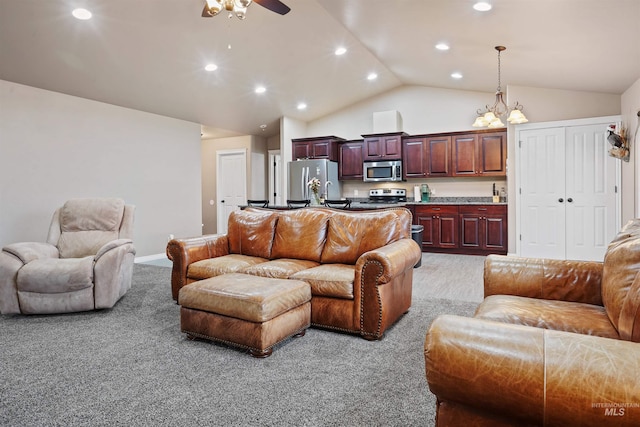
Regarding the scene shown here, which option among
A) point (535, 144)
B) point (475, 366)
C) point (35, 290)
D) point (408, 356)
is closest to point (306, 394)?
point (408, 356)

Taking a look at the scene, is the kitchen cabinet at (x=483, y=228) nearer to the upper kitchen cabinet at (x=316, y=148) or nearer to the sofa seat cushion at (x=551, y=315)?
the upper kitchen cabinet at (x=316, y=148)

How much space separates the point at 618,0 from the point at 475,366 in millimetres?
3253

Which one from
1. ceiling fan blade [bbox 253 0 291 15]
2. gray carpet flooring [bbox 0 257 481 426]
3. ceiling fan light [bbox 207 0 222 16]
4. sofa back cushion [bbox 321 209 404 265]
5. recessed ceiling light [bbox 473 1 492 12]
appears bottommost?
gray carpet flooring [bbox 0 257 481 426]

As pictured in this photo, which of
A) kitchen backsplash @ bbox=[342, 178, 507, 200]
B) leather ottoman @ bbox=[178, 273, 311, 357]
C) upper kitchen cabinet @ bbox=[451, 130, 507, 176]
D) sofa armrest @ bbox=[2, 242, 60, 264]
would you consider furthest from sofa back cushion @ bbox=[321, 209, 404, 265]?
kitchen backsplash @ bbox=[342, 178, 507, 200]

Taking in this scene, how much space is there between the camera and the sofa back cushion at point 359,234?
3238mm

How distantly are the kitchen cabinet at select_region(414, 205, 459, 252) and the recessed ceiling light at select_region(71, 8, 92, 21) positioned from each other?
18.0ft

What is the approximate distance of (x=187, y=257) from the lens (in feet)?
11.4

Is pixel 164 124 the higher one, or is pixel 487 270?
pixel 164 124

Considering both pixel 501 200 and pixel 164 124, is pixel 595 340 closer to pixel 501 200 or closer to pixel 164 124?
pixel 501 200

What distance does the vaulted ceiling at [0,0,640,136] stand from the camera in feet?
12.0

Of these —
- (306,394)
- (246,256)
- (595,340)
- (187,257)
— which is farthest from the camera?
(246,256)

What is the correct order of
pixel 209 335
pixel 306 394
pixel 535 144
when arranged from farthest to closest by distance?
pixel 535 144 < pixel 209 335 < pixel 306 394

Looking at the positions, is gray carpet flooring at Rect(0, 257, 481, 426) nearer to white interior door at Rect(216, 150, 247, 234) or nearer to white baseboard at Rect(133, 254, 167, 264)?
white baseboard at Rect(133, 254, 167, 264)

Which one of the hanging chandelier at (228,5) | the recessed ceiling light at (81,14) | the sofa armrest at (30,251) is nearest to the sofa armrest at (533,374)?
the hanging chandelier at (228,5)
